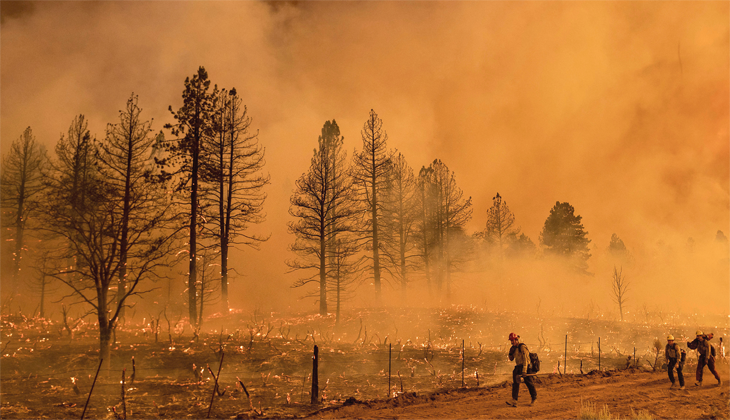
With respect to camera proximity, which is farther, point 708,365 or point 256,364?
point 256,364

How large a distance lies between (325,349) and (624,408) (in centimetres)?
1221

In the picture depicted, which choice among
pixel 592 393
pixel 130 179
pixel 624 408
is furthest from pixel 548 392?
pixel 130 179

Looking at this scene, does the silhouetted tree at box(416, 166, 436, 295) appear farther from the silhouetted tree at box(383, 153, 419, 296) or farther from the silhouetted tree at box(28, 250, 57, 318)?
the silhouetted tree at box(28, 250, 57, 318)

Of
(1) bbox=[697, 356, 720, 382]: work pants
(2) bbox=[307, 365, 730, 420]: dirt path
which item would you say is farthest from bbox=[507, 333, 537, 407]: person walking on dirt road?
(1) bbox=[697, 356, 720, 382]: work pants

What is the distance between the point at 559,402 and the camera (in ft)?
41.5

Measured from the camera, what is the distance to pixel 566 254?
172 feet

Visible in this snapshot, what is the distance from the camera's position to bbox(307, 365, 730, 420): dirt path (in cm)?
1133

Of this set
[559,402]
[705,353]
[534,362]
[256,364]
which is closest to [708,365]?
[705,353]

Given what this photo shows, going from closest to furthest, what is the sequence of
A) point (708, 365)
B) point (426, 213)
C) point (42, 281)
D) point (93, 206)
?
point (708, 365)
point (93, 206)
point (42, 281)
point (426, 213)

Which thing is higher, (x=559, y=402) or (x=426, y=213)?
(x=426, y=213)

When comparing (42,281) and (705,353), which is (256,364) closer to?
(705,353)

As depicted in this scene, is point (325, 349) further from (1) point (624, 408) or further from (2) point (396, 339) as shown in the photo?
(1) point (624, 408)

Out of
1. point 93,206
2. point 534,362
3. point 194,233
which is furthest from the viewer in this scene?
point 93,206

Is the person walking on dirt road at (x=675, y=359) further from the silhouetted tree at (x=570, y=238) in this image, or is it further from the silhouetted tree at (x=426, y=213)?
the silhouetted tree at (x=570, y=238)
